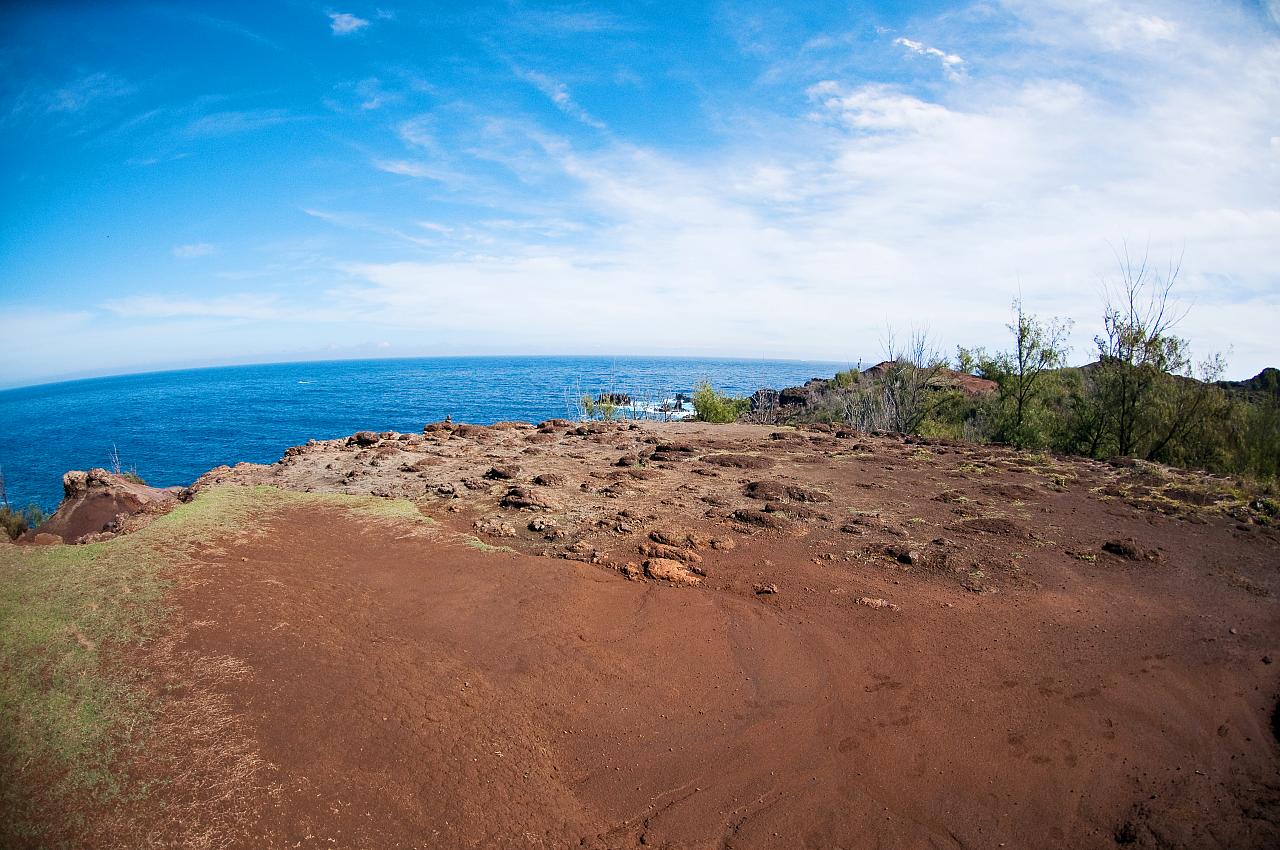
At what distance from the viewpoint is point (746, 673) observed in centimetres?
482

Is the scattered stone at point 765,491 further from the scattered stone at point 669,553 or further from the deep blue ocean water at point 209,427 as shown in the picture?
the deep blue ocean water at point 209,427

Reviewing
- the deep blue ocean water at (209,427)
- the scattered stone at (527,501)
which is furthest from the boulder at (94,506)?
the deep blue ocean water at (209,427)

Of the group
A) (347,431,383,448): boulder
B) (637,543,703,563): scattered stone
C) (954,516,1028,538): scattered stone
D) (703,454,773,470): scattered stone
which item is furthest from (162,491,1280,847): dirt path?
(347,431,383,448): boulder

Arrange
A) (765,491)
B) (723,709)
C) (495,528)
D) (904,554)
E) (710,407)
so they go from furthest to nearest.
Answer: (710,407)
(765,491)
(495,528)
(904,554)
(723,709)

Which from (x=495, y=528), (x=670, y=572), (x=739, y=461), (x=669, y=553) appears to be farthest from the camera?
(x=739, y=461)

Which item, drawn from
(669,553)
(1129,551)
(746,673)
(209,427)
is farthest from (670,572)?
(209,427)

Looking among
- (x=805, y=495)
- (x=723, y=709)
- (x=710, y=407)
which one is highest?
(x=710, y=407)

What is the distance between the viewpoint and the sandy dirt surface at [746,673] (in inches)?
132

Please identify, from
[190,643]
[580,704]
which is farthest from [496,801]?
[190,643]

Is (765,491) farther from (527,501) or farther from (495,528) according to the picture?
(495,528)

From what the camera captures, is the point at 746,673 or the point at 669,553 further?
the point at 669,553

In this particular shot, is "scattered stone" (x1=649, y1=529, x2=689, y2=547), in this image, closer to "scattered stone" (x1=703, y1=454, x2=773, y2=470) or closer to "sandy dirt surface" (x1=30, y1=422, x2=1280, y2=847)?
"sandy dirt surface" (x1=30, y1=422, x2=1280, y2=847)

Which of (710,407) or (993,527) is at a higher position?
(710,407)

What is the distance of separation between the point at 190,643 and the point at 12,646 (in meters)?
1.04
